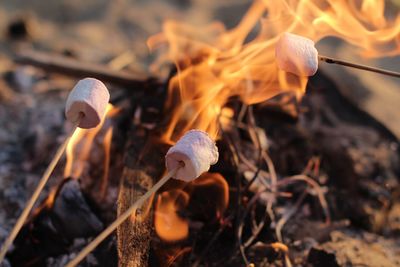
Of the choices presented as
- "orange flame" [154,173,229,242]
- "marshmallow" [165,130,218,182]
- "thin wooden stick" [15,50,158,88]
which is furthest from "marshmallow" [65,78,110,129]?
"thin wooden stick" [15,50,158,88]

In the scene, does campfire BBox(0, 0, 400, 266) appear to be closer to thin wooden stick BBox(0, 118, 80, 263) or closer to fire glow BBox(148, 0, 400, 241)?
fire glow BBox(148, 0, 400, 241)

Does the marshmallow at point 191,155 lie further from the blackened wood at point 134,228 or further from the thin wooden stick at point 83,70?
the thin wooden stick at point 83,70

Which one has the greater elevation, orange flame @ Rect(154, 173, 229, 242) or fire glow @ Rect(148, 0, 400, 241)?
fire glow @ Rect(148, 0, 400, 241)

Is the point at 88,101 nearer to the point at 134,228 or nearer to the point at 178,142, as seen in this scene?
the point at 178,142

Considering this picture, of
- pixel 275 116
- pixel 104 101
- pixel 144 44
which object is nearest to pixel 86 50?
pixel 144 44

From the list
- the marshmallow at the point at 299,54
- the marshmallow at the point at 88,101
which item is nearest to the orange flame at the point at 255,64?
the marshmallow at the point at 299,54

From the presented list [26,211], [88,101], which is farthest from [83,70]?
[26,211]

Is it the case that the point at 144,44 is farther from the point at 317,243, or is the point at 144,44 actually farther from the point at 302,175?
the point at 317,243
